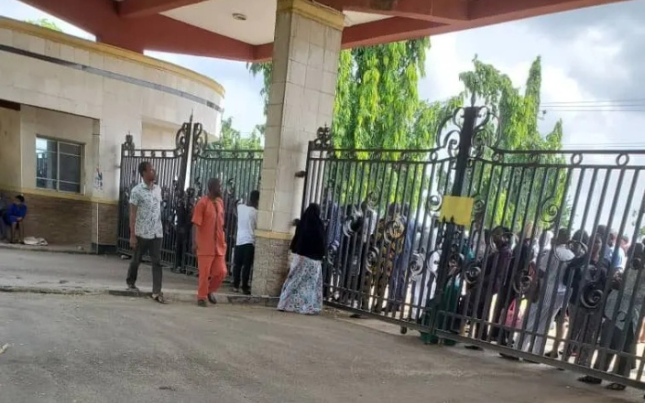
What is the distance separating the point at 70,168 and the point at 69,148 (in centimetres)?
48

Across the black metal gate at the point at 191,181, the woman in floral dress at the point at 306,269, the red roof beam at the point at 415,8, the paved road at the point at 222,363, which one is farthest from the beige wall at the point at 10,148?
the red roof beam at the point at 415,8

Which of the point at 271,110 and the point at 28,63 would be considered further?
the point at 28,63

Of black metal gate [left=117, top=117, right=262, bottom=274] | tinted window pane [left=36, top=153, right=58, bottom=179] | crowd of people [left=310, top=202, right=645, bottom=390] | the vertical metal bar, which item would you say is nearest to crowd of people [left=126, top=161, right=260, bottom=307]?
crowd of people [left=310, top=202, right=645, bottom=390]

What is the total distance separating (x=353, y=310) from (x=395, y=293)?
71 cm

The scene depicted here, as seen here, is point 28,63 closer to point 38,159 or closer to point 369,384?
point 38,159

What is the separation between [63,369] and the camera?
348 centimetres

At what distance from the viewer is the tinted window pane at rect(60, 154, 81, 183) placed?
38.5 ft

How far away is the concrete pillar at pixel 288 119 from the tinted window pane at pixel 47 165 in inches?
280

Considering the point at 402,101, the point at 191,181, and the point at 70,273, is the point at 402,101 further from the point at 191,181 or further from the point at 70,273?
the point at 70,273

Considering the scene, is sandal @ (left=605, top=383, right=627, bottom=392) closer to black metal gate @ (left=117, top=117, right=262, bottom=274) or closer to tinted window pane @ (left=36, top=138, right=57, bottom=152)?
black metal gate @ (left=117, top=117, right=262, bottom=274)

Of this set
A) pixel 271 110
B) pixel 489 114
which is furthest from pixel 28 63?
pixel 489 114

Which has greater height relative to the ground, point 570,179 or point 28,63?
point 28,63

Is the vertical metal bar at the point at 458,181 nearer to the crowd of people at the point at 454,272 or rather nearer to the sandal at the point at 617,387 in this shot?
the crowd of people at the point at 454,272

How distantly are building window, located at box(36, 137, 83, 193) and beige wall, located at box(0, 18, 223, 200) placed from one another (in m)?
0.21
